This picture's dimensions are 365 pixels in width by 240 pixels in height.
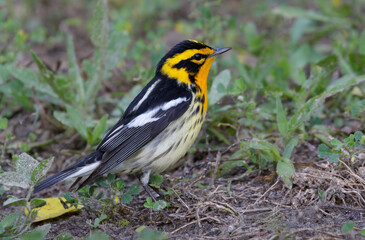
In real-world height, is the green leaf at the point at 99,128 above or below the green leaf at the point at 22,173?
below

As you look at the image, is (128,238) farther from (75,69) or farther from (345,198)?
(75,69)

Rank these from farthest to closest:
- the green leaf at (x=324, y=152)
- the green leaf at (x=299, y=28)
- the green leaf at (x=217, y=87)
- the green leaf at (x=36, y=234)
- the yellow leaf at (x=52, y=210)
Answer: the green leaf at (x=299, y=28) < the green leaf at (x=217, y=87) < the yellow leaf at (x=52, y=210) < the green leaf at (x=324, y=152) < the green leaf at (x=36, y=234)

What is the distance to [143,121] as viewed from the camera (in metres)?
4.00

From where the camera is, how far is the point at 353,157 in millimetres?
3666

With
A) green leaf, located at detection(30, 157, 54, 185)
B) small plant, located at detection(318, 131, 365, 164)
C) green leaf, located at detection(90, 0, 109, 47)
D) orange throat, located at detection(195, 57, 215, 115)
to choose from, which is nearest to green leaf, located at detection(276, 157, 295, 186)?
small plant, located at detection(318, 131, 365, 164)

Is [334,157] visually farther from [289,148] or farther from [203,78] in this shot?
[203,78]

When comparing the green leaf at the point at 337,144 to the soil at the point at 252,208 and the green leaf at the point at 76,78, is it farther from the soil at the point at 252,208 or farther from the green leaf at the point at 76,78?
the green leaf at the point at 76,78

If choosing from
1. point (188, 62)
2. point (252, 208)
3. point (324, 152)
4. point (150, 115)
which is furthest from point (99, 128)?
point (324, 152)

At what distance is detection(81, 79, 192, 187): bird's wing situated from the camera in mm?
3857

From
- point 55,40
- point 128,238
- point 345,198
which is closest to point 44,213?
point 128,238

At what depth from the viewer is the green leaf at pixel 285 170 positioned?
145 inches

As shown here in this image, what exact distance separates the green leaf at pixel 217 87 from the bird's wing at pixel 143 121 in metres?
0.63

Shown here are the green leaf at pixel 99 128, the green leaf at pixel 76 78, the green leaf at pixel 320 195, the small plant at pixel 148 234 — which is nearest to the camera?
the small plant at pixel 148 234

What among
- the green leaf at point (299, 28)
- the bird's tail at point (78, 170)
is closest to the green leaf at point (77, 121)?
the bird's tail at point (78, 170)
